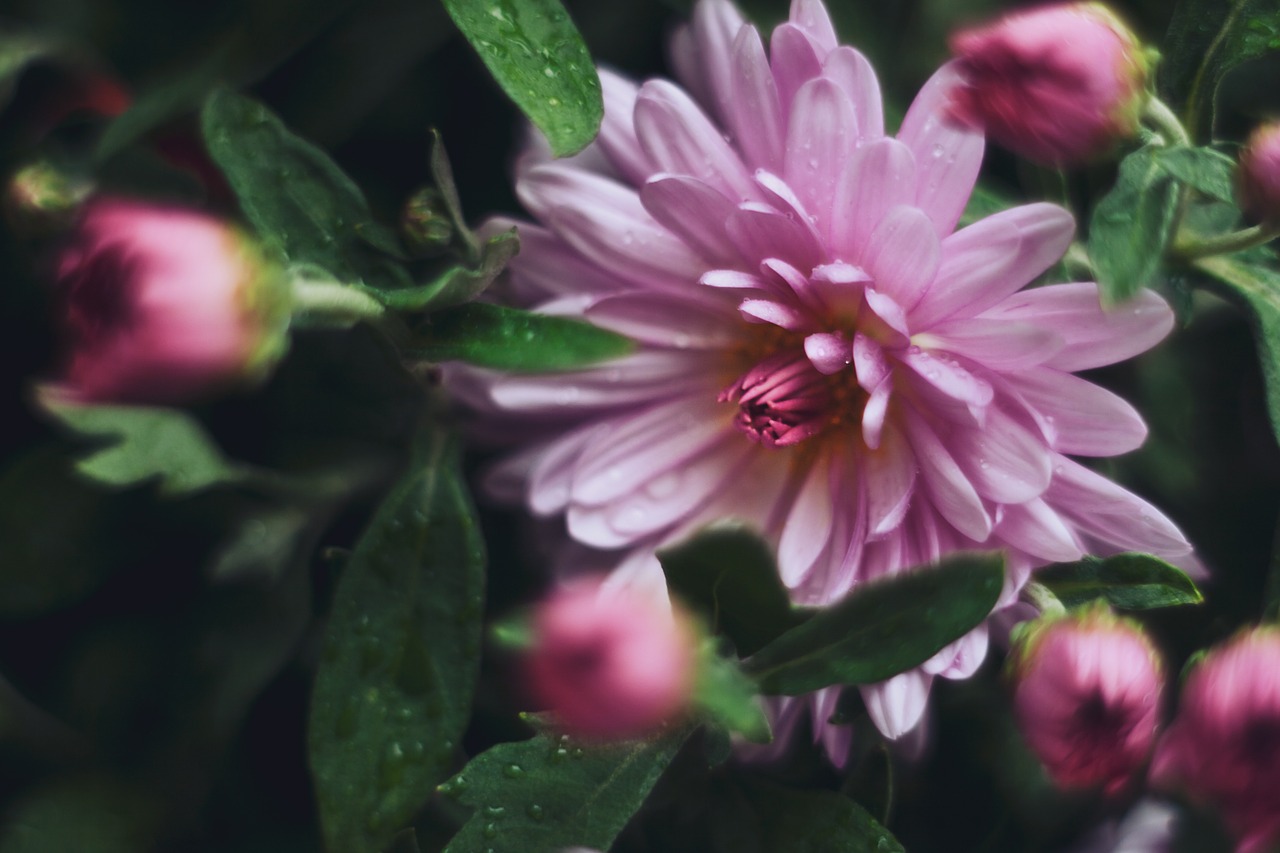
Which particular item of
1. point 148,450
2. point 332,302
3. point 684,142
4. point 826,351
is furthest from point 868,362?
point 148,450

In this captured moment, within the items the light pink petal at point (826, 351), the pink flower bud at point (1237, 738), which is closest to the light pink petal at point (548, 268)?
the light pink petal at point (826, 351)

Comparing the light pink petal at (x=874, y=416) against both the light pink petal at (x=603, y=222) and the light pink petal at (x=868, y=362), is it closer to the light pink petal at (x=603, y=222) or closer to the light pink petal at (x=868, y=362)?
the light pink petal at (x=868, y=362)

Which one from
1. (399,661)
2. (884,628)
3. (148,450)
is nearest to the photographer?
(884,628)

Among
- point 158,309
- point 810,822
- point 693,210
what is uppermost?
point 158,309

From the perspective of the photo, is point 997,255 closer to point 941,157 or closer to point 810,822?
point 941,157

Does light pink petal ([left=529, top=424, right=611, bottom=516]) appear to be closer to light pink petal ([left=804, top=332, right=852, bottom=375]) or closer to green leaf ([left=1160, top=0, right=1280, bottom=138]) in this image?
light pink petal ([left=804, top=332, right=852, bottom=375])
